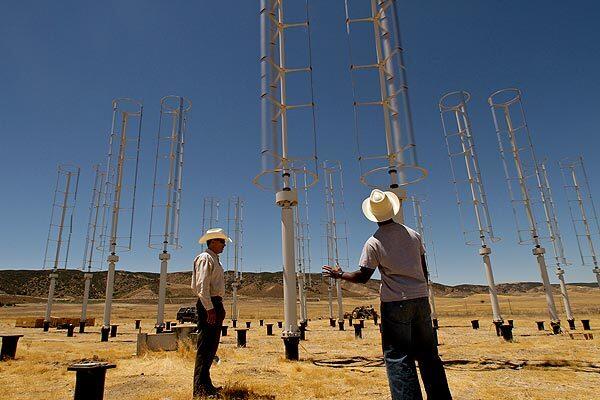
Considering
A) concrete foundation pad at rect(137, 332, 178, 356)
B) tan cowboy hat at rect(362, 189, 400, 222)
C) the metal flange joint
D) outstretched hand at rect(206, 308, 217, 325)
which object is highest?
the metal flange joint

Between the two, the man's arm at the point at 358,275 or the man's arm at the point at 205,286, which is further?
the man's arm at the point at 205,286

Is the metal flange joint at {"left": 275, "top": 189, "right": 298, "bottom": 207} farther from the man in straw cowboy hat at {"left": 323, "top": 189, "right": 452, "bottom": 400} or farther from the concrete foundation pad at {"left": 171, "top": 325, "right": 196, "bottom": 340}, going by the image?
the man in straw cowboy hat at {"left": 323, "top": 189, "right": 452, "bottom": 400}

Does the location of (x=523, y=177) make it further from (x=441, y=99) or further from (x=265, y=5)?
(x=265, y=5)

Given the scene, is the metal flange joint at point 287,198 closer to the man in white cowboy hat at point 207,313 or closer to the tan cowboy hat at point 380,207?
the man in white cowboy hat at point 207,313

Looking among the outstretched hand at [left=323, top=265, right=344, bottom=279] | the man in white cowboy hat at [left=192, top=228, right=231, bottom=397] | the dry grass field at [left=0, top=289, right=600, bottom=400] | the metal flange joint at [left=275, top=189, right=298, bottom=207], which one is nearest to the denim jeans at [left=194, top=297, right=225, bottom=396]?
the man in white cowboy hat at [left=192, top=228, right=231, bottom=397]

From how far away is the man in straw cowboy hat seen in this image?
371cm

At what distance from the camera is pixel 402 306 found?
12.7 feet

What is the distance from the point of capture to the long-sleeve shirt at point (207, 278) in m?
5.74

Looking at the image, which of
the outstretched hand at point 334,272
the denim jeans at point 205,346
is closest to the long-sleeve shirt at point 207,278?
the denim jeans at point 205,346

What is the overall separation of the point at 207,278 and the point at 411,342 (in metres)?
3.16

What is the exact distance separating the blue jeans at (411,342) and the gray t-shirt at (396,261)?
0.10 meters

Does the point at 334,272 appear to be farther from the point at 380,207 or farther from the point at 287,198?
the point at 287,198

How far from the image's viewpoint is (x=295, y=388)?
620cm

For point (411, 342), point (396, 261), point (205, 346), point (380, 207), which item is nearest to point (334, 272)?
point (396, 261)
